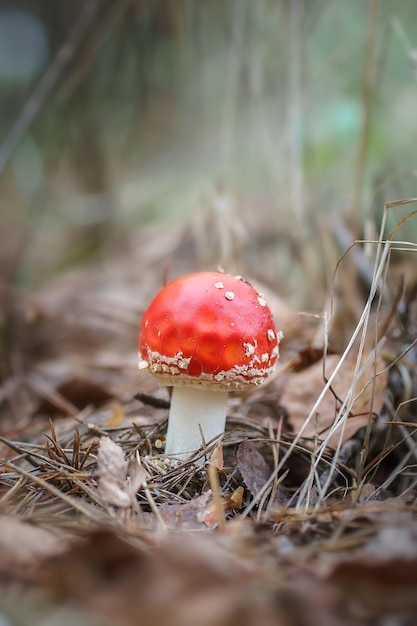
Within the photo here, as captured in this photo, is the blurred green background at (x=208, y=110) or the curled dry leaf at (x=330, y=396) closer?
the curled dry leaf at (x=330, y=396)

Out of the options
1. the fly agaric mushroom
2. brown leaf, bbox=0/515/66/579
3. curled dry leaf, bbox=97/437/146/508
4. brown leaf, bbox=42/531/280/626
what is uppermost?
the fly agaric mushroom

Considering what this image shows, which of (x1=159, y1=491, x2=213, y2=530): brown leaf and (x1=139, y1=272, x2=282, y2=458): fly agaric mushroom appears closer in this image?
(x1=159, y1=491, x2=213, y2=530): brown leaf

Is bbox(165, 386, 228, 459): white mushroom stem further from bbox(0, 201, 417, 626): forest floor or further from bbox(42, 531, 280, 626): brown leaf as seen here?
bbox(42, 531, 280, 626): brown leaf

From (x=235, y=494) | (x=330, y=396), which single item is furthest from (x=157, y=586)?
(x=330, y=396)

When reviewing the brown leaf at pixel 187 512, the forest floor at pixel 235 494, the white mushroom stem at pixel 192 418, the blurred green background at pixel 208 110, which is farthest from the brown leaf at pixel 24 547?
the blurred green background at pixel 208 110

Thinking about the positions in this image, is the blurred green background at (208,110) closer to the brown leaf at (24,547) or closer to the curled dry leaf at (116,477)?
the curled dry leaf at (116,477)

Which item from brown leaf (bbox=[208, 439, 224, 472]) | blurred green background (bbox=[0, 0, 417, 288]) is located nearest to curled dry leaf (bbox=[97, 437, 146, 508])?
brown leaf (bbox=[208, 439, 224, 472])
